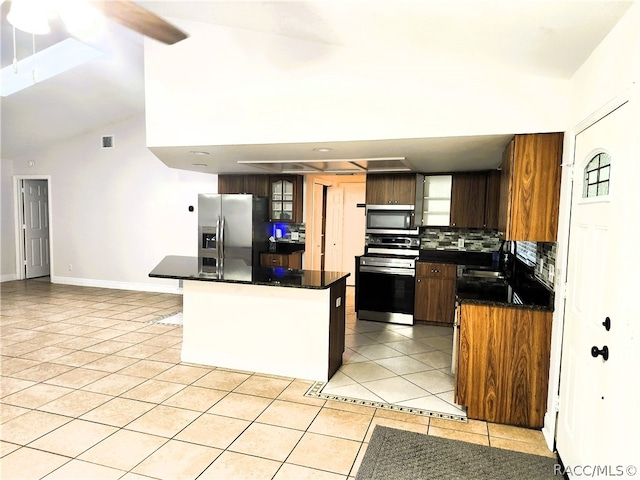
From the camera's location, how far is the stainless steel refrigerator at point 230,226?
5993 millimetres

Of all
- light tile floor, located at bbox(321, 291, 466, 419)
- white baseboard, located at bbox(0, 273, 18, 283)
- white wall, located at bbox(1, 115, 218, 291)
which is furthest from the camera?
white baseboard, located at bbox(0, 273, 18, 283)

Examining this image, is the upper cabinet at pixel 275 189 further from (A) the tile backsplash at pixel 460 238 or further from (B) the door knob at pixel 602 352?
(B) the door knob at pixel 602 352

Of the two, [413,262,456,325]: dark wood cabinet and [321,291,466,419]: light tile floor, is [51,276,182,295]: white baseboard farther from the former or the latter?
[413,262,456,325]: dark wood cabinet

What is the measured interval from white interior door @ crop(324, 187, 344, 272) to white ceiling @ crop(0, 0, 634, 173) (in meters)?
2.88

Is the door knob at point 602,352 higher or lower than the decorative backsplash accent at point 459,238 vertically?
lower

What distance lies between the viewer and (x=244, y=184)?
6520 mm

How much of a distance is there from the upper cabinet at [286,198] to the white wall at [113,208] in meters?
1.13

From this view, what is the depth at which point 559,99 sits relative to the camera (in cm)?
261

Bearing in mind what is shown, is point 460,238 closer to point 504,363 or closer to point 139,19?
point 504,363

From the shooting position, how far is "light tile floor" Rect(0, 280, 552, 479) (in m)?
2.34

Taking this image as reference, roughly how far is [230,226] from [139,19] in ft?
14.5

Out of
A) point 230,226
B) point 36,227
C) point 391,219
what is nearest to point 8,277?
point 36,227

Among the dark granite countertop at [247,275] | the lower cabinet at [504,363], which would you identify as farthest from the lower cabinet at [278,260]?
the lower cabinet at [504,363]

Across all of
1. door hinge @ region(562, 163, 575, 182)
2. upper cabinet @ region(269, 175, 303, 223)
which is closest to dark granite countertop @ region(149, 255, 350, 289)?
door hinge @ region(562, 163, 575, 182)
